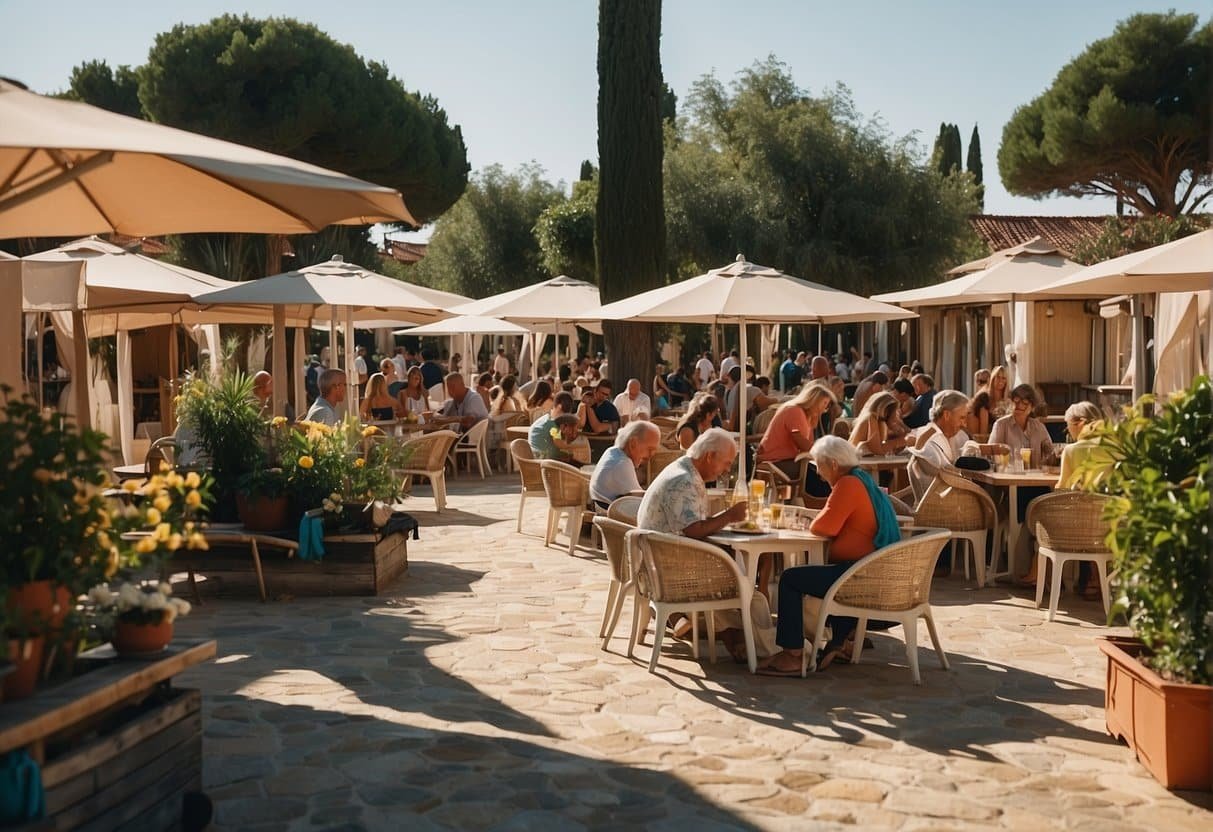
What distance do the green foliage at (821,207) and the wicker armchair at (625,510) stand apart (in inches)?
878

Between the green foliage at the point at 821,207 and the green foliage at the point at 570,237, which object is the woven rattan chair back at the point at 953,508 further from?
the green foliage at the point at 570,237

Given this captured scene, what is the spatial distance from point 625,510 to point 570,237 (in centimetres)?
2610

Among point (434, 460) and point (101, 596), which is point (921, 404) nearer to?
point (434, 460)

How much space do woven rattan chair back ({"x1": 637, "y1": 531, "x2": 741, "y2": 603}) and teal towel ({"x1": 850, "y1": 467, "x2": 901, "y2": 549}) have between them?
0.80 metres

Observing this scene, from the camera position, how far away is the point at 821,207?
3061cm

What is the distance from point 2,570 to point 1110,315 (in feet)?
69.7

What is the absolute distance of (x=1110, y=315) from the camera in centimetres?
2197

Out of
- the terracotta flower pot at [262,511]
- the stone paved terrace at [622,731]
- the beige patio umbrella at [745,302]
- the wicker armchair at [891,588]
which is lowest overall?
the stone paved terrace at [622,731]

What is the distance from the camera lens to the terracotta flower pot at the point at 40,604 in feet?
11.7

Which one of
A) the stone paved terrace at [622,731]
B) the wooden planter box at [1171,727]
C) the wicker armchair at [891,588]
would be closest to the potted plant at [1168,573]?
the wooden planter box at [1171,727]

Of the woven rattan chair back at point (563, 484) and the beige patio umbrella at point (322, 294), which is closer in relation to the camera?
the woven rattan chair back at point (563, 484)

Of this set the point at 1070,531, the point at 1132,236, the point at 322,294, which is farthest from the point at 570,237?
the point at 1070,531

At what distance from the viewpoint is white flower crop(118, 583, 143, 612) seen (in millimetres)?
4062

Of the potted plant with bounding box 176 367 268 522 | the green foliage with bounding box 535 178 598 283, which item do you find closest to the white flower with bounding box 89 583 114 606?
the potted plant with bounding box 176 367 268 522
